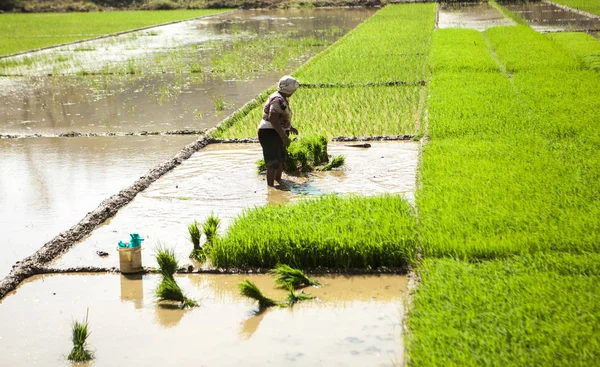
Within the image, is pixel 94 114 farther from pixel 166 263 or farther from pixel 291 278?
pixel 291 278

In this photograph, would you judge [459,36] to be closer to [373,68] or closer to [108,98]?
[373,68]

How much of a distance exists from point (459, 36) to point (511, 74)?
545 centimetres

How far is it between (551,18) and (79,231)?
20.5 meters

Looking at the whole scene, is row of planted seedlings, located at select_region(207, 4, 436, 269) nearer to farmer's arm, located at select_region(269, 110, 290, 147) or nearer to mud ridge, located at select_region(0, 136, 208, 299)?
farmer's arm, located at select_region(269, 110, 290, 147)

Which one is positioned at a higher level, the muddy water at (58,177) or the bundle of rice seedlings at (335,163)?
the bundle of rice seedlings at (335,163)

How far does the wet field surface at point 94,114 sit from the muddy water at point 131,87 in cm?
2

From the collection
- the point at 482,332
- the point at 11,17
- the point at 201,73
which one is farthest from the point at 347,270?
the point at 11,17

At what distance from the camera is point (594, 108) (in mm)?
8523

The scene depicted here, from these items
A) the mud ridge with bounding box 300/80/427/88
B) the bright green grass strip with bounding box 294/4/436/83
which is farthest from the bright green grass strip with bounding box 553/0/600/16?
the mud ridge with bounding box 300/80/427/88

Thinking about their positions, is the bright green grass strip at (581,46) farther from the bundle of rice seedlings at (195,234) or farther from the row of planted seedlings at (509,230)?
the bundle of rice seedlings at (195,234)

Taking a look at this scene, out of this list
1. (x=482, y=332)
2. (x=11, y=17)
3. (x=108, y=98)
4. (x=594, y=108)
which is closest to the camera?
(x=482, y=332)

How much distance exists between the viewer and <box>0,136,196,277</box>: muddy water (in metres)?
5.69

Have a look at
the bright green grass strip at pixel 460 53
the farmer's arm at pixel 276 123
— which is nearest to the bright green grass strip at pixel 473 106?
the bright green grass strip at pixel 460 53

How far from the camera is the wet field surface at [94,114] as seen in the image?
6.36 metres
